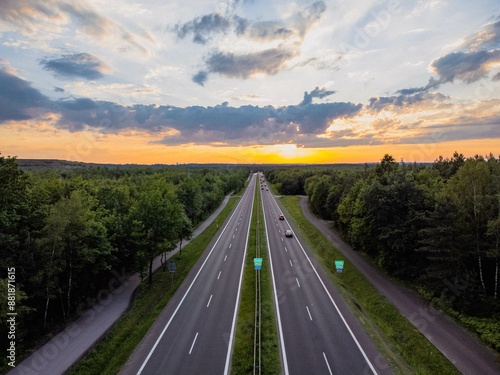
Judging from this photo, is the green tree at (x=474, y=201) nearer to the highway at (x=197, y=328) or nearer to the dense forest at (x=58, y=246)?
the highway at (x=197, y=328)

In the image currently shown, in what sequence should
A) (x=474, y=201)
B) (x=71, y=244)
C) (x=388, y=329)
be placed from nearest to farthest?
Result: (x=388, y=329), (x=71, y=244), (x=474, y=201)

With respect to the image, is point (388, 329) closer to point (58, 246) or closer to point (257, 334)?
point (257, 334)

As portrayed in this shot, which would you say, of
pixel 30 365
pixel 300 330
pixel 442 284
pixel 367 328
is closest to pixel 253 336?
pixel 300 330

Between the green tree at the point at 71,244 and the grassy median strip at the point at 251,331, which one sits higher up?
the green tree at the point at 71,244

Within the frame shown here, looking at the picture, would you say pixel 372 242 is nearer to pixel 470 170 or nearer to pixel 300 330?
pixel 470 170

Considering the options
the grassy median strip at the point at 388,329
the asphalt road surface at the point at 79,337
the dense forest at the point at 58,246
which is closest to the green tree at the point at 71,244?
the dense forest at the point at 58,246

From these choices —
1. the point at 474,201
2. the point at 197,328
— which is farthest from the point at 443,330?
the point at 197,328
